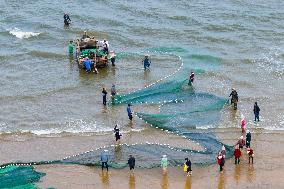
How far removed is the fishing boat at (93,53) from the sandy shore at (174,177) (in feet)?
45.1

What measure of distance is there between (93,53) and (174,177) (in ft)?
52.2

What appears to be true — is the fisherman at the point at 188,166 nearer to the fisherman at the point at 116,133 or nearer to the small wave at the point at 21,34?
the fisherman at the point at 116,133

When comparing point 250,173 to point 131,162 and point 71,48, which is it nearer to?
point 131,162

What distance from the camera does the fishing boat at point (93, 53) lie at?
126 feet

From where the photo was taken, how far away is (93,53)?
3866 centimetres

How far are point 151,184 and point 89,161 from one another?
11.4 ft

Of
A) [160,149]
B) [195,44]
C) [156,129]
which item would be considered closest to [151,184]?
[160,149]

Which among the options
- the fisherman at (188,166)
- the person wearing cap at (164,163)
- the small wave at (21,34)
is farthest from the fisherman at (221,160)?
the small wave at (21,34)

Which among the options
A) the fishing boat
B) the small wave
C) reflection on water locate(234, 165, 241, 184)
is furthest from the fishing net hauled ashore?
the small wave

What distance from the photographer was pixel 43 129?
100.0 feet

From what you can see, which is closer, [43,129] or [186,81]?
[43,129]

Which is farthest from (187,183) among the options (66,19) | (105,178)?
(66,19)

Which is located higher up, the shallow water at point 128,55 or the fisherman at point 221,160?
the shallow water at point 128,55

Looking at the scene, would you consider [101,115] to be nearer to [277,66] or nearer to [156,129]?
[156,129]
